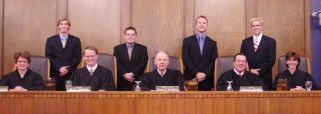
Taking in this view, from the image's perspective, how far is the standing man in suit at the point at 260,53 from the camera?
214 inches

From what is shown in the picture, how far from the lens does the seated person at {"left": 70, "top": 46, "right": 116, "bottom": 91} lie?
4.79m

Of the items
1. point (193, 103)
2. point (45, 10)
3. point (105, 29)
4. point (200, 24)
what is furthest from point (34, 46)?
point (193, 103)

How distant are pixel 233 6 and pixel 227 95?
3.08 m

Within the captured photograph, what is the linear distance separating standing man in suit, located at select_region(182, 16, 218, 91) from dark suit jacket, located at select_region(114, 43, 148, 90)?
0.52 metres

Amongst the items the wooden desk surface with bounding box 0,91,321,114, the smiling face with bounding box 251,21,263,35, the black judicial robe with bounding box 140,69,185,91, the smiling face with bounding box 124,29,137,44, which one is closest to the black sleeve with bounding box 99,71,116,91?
the black judicial robe with bounding box 140,69,185,91

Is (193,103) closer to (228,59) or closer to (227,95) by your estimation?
(227,95)

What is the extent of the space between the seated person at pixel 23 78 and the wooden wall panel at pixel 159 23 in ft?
6.47

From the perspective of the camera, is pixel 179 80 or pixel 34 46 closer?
pixel 179 80

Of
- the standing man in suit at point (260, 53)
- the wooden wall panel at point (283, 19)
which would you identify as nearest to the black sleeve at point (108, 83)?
the standing man in suit at point (260, 53)

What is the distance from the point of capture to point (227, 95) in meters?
3.57

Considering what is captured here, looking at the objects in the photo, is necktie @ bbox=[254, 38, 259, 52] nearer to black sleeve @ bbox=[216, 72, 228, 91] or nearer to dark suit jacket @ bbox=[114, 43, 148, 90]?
black sleeve @ bbox=[216, 72, 228, 91]

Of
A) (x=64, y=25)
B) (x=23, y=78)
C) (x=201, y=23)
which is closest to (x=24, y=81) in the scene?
(x=23, y=78)

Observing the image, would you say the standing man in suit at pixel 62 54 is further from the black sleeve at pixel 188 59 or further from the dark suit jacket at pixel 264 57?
the dark suit jacket at pixel 264 57

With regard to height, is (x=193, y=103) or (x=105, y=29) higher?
(x=105, y=29)
